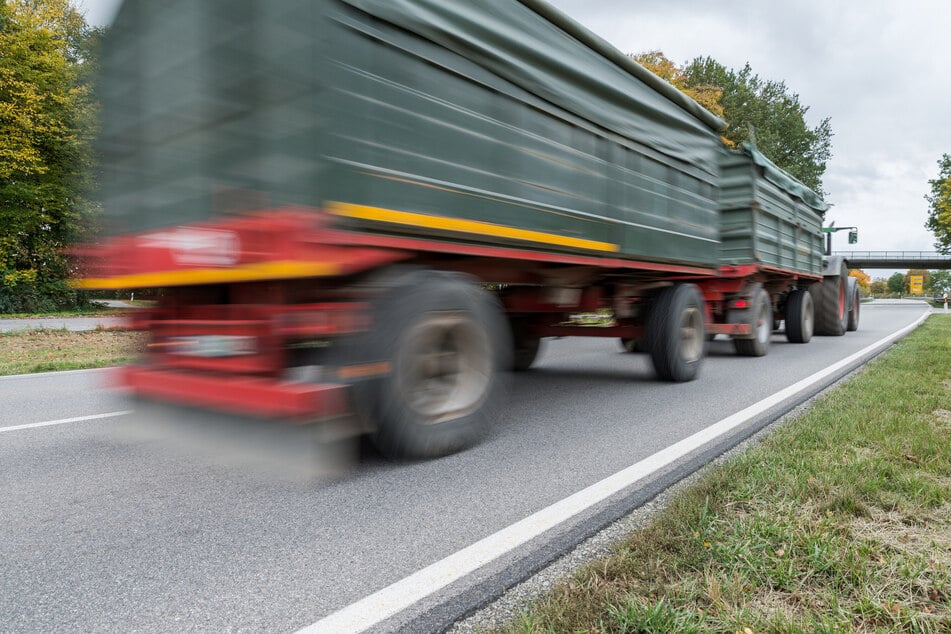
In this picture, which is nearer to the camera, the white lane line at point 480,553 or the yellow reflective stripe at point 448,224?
the white lane line at point 480,553

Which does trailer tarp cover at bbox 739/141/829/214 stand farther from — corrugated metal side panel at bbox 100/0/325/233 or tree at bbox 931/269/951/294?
tree at bbox 931/269/951/294

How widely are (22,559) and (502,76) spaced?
11.8 ft

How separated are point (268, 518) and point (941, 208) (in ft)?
195

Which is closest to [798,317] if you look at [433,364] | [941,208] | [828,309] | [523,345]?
[828,309]

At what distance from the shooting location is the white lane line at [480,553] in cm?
201

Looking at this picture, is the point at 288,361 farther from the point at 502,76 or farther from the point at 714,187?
the point at 714,187

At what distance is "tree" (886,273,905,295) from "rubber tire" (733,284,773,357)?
168121mm

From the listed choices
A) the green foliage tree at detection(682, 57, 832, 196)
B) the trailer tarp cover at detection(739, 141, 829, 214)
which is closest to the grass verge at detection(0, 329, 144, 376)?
the trailer tarp cover at detection(739, 141, 829, 214)

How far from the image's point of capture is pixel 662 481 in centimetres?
334

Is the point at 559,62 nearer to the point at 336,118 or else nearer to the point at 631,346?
the point at 336,118

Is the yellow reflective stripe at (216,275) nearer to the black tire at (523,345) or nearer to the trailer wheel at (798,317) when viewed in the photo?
the black tire at (523,345)

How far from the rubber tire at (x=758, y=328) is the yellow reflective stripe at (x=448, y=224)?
16.8ft

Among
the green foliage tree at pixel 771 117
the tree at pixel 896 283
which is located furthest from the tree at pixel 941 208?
the tree at pixel 896 283

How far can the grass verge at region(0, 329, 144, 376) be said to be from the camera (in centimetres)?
816
